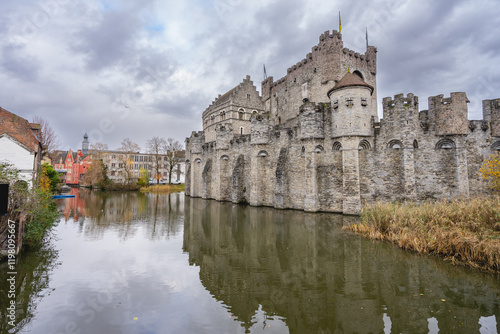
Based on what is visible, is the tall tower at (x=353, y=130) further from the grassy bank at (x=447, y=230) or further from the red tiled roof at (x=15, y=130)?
the red tiled roof at (x=15, y=130)

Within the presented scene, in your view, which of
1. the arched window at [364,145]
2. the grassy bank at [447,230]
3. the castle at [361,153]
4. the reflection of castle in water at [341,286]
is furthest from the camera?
the arched window at [364,145]

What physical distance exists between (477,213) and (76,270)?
1320 centimetres

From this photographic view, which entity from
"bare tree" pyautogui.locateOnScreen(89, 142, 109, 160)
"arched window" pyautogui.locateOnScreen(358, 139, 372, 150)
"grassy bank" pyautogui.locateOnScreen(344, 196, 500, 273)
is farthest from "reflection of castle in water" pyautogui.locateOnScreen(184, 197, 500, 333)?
"bare tree" pyautogui.locateOnScreen(89, 142, 109, 160)

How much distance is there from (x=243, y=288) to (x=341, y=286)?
7.85 ft

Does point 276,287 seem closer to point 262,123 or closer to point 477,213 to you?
point 477,213

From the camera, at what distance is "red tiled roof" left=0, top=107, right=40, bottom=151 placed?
52.4 feet

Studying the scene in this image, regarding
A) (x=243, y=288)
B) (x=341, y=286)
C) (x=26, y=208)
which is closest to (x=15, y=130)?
(x=26, y=208)

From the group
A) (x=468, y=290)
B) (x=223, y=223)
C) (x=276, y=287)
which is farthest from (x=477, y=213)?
(x=223, y=223)

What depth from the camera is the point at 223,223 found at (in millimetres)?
14430

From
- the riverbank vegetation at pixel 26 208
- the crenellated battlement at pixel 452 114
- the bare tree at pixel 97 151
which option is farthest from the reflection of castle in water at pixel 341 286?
the bare tree at pixel 97 151

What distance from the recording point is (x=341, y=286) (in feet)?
20.4

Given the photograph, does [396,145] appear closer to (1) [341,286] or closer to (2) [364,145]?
(2) [364,145]

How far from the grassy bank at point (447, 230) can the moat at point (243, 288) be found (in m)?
0.60

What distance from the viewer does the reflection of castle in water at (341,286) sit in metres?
4.80
